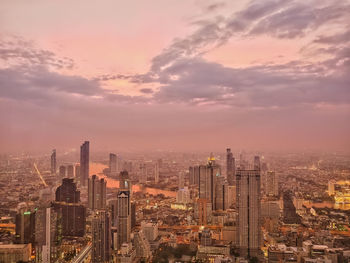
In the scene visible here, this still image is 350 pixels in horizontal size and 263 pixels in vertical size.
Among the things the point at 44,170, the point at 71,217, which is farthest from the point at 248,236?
the point at 44,170

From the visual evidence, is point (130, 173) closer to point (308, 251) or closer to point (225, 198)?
point (225, 198)

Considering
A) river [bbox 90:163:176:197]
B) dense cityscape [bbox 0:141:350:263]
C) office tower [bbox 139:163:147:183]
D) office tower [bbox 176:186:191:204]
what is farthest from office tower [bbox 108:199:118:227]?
office tower [bbox 176:186:191:204]

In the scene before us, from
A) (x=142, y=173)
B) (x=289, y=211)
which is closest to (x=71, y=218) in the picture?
(x=142, y=173)

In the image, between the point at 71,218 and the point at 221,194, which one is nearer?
the point at 71,218

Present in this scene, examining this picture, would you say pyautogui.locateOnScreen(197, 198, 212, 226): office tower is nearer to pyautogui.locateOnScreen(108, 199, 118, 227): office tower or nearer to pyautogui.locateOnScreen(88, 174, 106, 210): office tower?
pyautogui.locateOnScreen(108, 199, 118, 227): office tower

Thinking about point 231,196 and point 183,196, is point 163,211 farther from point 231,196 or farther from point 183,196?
point 231,196
